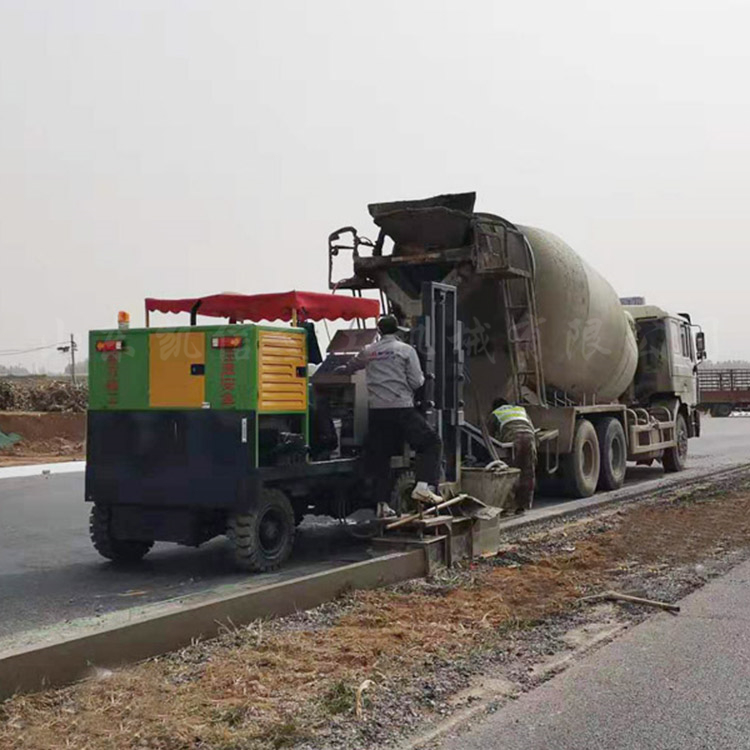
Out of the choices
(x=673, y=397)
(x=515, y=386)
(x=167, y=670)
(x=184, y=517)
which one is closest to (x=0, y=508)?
(x=184, y=517)

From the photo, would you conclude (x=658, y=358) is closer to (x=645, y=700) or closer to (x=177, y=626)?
(x=645, y=700)

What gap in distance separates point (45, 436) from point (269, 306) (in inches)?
838

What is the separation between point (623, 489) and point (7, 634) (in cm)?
1110

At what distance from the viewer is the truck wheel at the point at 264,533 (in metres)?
8.11

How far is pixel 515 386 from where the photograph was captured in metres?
13.3

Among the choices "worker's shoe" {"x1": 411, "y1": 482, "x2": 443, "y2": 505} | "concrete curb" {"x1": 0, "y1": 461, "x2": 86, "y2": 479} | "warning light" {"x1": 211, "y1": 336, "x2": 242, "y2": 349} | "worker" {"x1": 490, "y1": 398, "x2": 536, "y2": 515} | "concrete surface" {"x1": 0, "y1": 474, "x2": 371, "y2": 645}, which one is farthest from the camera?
"concrete curb" {"x1": 0, "y1": 461, "x2": 86, "y2": 479}

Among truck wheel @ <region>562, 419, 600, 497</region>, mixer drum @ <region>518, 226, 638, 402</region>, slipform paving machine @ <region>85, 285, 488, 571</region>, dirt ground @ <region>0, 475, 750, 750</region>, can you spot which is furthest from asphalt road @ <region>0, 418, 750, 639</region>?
mixer drum @ <region>518, 226, 638, 402</region>

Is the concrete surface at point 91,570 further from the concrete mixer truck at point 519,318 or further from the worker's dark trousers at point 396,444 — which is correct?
the concrete mixer truck at point 519,318

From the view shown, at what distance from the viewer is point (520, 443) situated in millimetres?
12109

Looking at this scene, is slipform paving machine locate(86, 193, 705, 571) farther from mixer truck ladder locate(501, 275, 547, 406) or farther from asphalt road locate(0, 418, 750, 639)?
asphalt road locate(0, 418, 750, 639)

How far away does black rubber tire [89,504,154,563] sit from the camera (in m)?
8.76

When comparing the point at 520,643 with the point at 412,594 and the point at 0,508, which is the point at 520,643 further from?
the point at 0,508

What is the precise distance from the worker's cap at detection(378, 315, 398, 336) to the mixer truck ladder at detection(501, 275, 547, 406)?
4175 mm

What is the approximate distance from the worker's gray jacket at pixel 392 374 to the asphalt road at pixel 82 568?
1.51 metres
